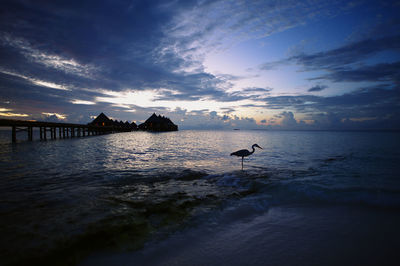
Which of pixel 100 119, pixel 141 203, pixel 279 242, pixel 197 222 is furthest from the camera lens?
pixel 100 119

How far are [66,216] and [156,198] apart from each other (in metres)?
2.34

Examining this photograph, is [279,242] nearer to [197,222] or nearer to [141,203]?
[197,222]

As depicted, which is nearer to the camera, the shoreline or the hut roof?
the shoreline

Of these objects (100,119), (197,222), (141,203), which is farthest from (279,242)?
(100,119)

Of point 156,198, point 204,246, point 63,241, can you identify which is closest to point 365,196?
point 204,246

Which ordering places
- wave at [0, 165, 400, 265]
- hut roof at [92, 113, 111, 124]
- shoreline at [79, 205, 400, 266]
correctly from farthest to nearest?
1. hut roof at [92, 113, 111, 124]
2. wave at [0, 165, 400, 265]
3. shoreline at [79, 205, 400, 266]

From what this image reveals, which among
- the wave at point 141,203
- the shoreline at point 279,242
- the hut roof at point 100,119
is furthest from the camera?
the hut roof at point 100,119

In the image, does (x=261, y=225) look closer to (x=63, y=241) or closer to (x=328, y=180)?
(x=63, y=241)

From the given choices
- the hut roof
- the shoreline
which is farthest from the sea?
the hut roof

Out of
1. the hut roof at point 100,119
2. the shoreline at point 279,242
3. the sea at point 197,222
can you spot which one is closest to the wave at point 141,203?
the sea at point 197,222

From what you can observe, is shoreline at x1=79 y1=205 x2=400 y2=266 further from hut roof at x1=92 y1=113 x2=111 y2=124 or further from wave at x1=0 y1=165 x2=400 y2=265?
hut roof at x1=92 y1=113 x2=111 y2=124

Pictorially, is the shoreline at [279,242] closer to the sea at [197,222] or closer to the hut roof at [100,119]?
the sea at [197,222]

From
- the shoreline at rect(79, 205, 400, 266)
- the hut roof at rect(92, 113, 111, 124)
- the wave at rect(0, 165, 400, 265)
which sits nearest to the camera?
the shoreline at rect(79, 205, 400, 266)

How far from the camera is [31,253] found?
120 inches
